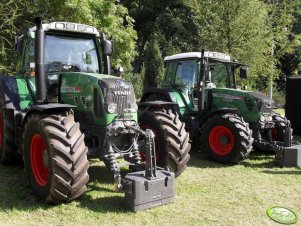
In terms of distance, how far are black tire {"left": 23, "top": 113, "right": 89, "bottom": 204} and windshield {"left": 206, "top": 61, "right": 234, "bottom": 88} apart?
15.9 feet

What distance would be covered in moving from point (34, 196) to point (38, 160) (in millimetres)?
472

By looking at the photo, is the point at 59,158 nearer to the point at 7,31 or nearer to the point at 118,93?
the point at 118,93

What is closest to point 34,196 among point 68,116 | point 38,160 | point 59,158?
point 38,160

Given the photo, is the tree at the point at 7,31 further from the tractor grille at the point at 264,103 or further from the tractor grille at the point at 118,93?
the tractor grille at the point at 264,103

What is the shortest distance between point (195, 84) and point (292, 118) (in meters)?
4.44

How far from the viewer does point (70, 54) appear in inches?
260

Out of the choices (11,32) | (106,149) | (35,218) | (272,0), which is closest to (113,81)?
(106,149)

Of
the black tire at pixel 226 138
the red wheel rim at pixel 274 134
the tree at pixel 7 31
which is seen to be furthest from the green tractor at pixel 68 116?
the tree at pixel 7 31

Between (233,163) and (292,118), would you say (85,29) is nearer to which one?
(233,163)

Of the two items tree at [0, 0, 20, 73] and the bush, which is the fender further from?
the bush

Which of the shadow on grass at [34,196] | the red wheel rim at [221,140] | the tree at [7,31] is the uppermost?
the tree at [7,31]

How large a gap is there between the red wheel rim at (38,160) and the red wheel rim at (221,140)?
3.89m

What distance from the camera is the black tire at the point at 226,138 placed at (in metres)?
7.73

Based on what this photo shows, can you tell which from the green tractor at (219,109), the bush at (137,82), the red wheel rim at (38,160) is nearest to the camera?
the red wheel rim at (38,160)
